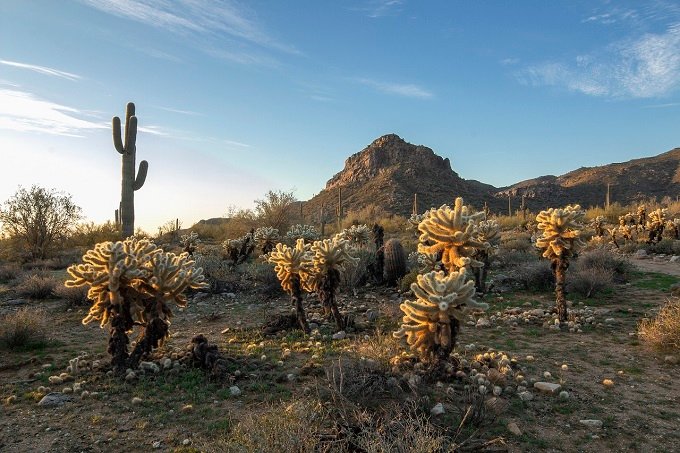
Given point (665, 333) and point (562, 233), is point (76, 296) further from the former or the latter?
point (665, 333)

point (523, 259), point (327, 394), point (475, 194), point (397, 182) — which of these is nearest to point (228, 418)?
point (327, 394)

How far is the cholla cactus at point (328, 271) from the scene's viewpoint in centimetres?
798

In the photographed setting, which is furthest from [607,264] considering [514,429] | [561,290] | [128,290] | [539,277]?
[128,290]

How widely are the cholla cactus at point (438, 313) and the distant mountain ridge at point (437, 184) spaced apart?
3582cm

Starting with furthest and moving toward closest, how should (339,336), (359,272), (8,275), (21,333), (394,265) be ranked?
(8,275) → (359,272) → (394,265) → (339,336) → (21,333)

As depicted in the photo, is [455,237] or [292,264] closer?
[455,237]

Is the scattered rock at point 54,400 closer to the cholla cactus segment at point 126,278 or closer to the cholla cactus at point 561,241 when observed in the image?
the cholla cactus segment at point 126,278

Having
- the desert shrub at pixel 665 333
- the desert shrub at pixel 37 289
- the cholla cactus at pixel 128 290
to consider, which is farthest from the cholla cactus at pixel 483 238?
the desert shrub at pixel 37 289

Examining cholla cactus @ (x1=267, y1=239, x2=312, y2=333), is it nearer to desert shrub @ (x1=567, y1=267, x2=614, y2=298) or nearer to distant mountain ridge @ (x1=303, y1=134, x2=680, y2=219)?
desert shrub @ (x1=567, y1=267, x2=614, y2=298)

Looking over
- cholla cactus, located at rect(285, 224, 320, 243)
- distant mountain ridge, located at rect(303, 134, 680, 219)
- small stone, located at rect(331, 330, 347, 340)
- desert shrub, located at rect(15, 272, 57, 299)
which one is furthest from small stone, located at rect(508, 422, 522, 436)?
distant mountain ridge, located at rect(303, 134, 680, 219)

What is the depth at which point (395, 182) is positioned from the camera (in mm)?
48094

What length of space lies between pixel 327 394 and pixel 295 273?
347cm

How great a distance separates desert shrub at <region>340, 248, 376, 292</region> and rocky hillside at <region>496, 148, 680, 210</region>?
39.5 metres

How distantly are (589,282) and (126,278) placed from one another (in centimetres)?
976
